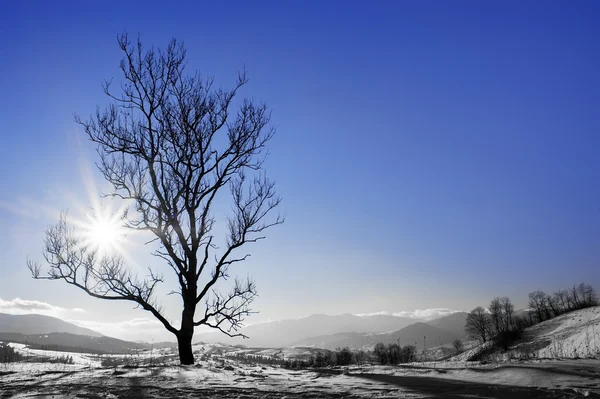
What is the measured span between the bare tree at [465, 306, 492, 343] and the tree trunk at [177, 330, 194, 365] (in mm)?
91743

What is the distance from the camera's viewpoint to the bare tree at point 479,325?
85.9m

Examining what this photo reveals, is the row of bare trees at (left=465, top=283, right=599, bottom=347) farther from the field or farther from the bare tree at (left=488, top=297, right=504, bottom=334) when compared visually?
the field

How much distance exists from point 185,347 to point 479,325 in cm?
9621

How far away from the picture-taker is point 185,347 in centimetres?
964

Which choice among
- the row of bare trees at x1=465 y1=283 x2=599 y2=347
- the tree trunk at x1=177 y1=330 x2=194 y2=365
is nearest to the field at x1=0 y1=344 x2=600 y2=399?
the tree trunk at x1=177 y1=330 x2=194 y2=365

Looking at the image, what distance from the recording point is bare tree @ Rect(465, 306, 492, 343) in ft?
282

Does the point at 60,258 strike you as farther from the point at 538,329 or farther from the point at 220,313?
the point at 538,329

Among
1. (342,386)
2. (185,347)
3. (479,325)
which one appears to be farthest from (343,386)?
(479,325)

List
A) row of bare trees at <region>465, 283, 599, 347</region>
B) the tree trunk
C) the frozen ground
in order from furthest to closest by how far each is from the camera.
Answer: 1. row of bare trees at <region>465, 283, 599, 347</region>
2. the tree trunk
3. the frozen ground

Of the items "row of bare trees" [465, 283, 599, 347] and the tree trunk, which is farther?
"row of bare trees" [465, 283, 599, 347]

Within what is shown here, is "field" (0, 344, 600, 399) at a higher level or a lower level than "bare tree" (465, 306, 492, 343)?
higher

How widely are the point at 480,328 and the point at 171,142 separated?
316ft

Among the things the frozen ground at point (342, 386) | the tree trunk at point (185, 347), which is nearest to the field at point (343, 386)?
Result: the frozen ground at point (342, 386)

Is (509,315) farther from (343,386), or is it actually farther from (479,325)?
(343,386)
